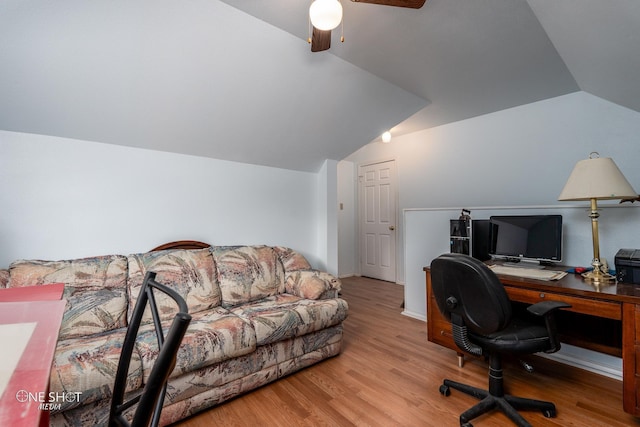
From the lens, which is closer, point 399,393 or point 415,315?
point 399,393

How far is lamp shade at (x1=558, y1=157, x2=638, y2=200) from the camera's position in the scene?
5.58 feet

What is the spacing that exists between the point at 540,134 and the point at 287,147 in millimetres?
2718

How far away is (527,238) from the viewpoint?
2244 mm

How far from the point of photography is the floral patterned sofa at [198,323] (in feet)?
4.58

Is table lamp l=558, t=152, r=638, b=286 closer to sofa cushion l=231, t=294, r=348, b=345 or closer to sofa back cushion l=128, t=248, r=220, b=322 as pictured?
sofa cushion l=231, t=294, r=348, b=345

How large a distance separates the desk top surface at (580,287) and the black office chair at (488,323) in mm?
222

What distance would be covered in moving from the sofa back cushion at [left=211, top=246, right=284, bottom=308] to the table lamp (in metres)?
2.31

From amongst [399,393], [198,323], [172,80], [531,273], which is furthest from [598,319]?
[172,80]

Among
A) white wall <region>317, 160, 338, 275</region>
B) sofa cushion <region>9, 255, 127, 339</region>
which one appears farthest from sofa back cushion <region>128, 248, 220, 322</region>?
white wall <region>317, 160, 338, 275</region>

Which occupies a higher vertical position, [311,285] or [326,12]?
[326,12]

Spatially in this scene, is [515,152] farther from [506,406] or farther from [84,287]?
[84,287]

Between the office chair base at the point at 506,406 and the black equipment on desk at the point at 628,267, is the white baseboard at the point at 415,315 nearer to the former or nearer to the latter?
the office chair base at the point at 506,406

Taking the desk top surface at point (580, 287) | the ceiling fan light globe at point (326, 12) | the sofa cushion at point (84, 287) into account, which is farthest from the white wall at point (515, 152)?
the sofa cushion at point (84, 287)

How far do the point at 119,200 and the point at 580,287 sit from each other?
329 centimetres
